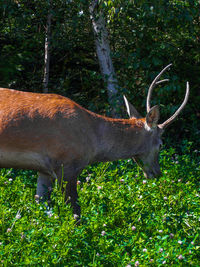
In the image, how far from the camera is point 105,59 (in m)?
8.09

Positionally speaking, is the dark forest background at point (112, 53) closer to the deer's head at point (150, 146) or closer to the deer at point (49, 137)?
the deer's head at point (150, 146)

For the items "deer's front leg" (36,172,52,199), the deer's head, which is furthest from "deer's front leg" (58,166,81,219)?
the deer's head

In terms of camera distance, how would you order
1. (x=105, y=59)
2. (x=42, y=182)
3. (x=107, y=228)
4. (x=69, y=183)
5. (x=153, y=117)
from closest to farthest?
1. (x=107, y=228)
2. (x=69, y=183)
3. (x=42, y=182)
4. (x=153, y=117)
5. (x=105, y=59)

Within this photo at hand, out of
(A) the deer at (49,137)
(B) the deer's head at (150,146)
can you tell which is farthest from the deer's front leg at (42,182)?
(B) the deer's head at (150,146)

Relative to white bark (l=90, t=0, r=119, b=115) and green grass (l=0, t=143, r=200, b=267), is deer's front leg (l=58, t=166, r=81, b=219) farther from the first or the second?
white bark (l=90, t=0, r=119, b=115)

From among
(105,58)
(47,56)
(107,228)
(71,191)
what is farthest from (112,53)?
(107,228)

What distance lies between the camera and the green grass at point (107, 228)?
139 inches

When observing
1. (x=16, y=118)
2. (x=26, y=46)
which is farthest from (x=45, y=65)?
(x=16, y=118)

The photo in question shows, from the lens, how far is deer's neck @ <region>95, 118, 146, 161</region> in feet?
17.5

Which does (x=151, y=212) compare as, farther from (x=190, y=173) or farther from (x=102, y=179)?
(x=190, y=173)

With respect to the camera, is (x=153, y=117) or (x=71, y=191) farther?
(x=153, y=117)

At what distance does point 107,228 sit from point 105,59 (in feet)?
14.3

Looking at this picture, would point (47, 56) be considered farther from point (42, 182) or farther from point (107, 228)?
point (107, 228)

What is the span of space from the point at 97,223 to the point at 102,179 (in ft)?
4.45
